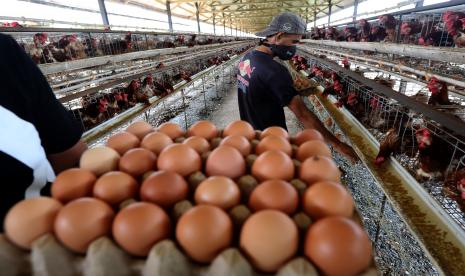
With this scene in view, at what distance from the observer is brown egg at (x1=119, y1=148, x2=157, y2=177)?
736mm

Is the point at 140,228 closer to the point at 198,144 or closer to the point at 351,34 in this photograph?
the point at 198,144

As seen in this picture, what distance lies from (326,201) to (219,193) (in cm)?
23

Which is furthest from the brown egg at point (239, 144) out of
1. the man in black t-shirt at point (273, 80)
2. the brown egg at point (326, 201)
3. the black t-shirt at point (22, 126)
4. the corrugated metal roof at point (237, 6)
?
the corrugated metal roof at point (237, 6)

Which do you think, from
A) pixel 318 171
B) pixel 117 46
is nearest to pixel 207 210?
pixel 318 171

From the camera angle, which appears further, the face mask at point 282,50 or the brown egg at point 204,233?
the face mask at point 282,50

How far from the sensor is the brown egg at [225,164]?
2.37ft

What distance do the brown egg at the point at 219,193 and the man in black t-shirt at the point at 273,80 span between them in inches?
44.2

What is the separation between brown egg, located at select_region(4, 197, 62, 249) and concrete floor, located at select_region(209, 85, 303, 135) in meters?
3.84

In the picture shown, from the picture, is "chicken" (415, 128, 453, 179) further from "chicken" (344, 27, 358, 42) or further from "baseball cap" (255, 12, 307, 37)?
"chicken" (344, 27, 358, 42)

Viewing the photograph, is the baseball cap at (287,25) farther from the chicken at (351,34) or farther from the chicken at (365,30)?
the chicken at (351,34)

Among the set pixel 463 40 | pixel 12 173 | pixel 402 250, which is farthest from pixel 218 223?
pixel 463 40

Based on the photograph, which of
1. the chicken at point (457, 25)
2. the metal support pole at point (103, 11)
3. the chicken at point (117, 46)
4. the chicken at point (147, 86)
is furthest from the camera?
the metal support pole at point (103, 11)

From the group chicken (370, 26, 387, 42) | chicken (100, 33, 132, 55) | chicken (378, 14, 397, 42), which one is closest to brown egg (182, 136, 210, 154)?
chicken (378, 14, 397, 42)

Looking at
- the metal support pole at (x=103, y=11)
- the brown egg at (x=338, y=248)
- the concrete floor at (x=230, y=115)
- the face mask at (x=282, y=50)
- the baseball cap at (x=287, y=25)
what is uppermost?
the metal support pole at (x=103, y=11)
